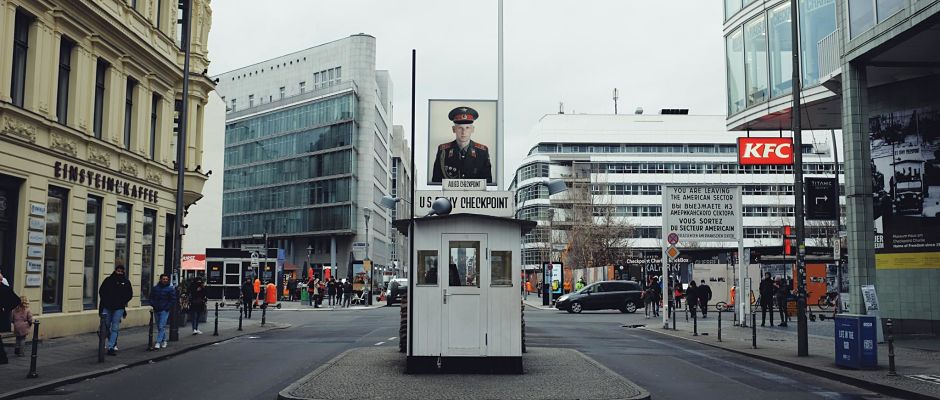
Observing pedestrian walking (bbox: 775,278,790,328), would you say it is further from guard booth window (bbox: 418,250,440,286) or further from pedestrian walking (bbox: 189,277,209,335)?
pedestrian walking (bbox: 189,277,209,335)

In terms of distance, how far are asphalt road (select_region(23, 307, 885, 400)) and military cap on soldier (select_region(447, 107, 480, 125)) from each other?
5.92 metres

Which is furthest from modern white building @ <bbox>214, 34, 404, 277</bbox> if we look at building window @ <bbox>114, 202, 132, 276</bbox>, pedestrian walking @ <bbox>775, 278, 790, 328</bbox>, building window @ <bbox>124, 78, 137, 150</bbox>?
pedestrian walking @ <bbox>775, 278, 790, 328</bbox>

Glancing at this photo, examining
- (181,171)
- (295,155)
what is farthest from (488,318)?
(295,155)

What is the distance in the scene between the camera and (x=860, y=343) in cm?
1558

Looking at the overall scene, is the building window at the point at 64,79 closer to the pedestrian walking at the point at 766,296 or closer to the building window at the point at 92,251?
the building window at the point at 92,251

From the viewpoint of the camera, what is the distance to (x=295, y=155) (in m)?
90.4

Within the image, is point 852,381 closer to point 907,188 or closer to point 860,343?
point 860,343

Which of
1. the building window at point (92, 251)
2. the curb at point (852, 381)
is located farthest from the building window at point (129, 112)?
the curb at point (852, 381)

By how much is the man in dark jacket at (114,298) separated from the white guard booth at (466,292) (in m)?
7.29

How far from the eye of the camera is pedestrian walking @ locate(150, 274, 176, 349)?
19281 millimetres

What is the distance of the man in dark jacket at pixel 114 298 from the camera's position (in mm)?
→ 17609

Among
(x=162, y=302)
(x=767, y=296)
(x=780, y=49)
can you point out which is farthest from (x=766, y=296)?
(x=162, y=302)

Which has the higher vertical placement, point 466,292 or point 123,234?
point 123,234

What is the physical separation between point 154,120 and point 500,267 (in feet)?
63.2
